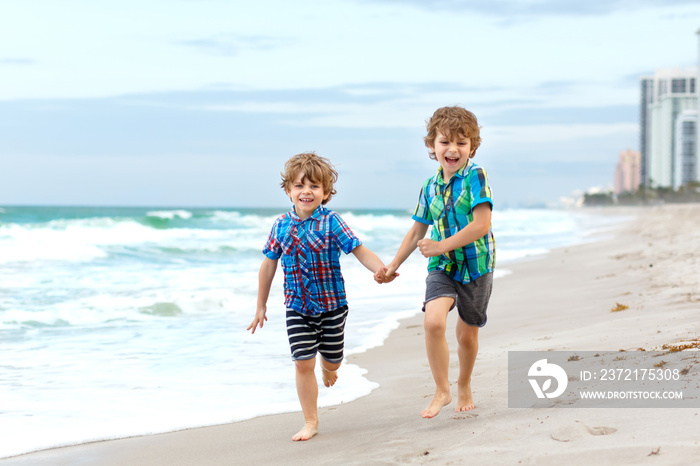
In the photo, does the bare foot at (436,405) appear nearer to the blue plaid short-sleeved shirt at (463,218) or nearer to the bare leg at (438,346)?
the bare leg at (438,346)

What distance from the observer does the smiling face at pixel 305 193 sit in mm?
3486

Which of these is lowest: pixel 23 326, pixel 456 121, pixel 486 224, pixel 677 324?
pixel 23 326

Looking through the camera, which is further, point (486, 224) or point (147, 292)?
point (147, 292)

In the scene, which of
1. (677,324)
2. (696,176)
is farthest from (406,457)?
(696,176)

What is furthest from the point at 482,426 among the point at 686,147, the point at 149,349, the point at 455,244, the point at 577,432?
the point at 686,147

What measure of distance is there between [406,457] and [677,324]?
263 cm

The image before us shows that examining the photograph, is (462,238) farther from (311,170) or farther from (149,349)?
(149,349)

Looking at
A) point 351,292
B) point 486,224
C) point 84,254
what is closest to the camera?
point 486,224

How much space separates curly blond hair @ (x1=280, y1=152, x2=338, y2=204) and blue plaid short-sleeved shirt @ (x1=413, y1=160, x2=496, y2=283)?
57 centimetres

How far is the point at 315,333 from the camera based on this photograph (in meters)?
3.48

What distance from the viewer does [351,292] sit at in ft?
31.1

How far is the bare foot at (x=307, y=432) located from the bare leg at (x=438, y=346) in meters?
0.56

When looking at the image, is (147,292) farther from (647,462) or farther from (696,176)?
(696,176)

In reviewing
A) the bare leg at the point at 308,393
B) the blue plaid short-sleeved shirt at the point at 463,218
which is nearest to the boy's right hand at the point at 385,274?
the blue plaid short-sleeved shirt at the point at 463,218
